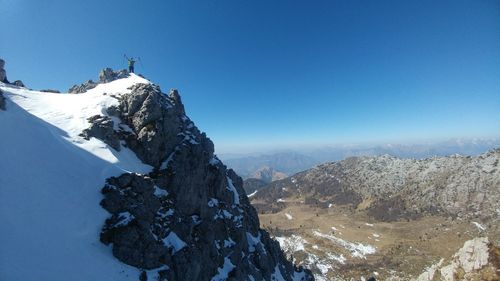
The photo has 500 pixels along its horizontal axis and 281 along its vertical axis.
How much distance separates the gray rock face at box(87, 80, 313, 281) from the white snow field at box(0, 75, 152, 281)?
79.5 inches

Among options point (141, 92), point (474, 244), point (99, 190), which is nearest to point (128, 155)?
point (99, 190)

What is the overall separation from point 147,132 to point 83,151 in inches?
426

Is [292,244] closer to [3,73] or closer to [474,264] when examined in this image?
[474,264]

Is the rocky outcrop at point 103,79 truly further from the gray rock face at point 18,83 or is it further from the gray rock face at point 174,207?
the gray rock face at point 174,207

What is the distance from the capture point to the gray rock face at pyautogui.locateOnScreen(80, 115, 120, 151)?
45531mm

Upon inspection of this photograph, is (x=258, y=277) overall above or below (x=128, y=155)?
below

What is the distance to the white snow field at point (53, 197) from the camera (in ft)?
86.1

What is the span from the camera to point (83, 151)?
1633 inches

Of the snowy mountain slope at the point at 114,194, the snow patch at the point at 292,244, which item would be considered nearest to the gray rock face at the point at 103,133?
the snowy mountain slope at the point at 114,194

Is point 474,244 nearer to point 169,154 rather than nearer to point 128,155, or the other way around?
point 169,154

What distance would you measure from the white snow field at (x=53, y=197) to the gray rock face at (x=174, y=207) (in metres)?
2.02

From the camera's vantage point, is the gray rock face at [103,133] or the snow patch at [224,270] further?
the snow patch at [224,270]

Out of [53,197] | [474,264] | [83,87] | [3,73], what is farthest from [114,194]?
[474,264]

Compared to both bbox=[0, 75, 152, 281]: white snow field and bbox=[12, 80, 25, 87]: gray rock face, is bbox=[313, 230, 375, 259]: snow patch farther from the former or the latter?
bbox=[12, 80, 25, 87]: gray rock face
